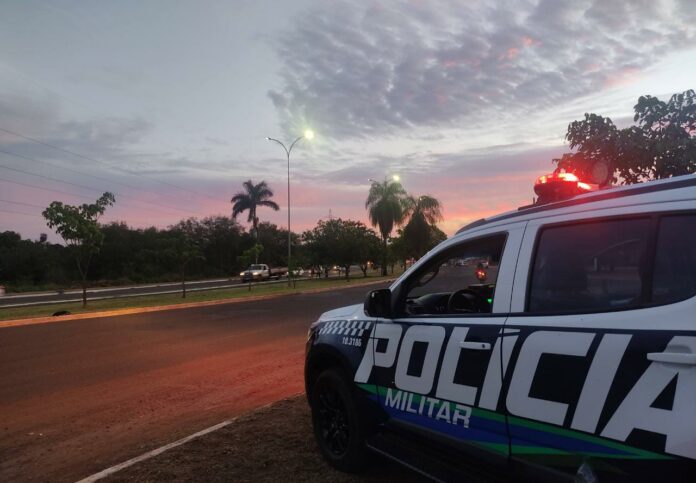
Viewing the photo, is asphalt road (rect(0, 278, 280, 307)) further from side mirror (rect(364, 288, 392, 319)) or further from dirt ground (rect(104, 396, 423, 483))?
side mirror (rect(364, 288, 392, 319))

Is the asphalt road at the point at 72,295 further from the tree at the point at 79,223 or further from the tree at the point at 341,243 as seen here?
the tree at the point at 341,243

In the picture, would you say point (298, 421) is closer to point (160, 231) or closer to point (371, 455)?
point (371, 455)

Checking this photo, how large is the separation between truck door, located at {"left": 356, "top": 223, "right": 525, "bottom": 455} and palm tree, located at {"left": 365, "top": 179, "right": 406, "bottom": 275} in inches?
1990

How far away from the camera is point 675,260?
2191mm

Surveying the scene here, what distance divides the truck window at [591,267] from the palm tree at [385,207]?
5158cm

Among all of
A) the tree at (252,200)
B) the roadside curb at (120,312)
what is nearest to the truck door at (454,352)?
the roadside curb at (120,312)

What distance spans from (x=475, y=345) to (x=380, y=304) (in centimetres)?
90

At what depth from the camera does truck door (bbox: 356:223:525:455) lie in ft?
9.14

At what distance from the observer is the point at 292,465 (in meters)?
4.27

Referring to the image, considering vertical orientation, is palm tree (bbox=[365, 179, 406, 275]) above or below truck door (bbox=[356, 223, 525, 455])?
above

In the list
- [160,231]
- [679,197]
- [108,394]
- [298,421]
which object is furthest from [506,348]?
[160,231]

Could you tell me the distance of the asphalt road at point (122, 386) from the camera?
16.3 feet

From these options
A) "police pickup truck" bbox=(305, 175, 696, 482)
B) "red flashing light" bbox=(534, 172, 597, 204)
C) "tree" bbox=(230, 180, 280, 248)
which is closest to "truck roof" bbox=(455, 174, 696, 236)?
"police pickup truck" bbox=(305, 175, 696, 482)

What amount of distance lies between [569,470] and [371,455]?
183 centimetres
